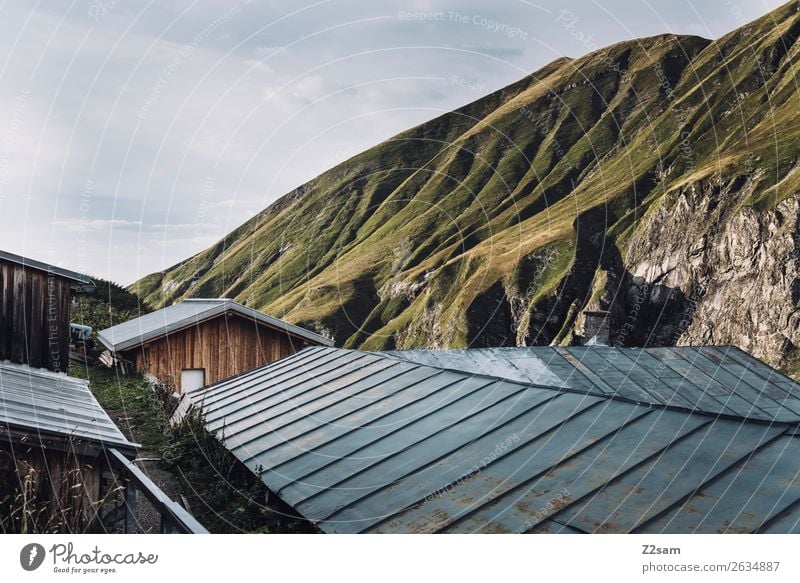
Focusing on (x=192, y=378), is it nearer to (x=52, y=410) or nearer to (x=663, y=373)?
(x=52, y=410)

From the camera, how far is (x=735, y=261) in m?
78.6

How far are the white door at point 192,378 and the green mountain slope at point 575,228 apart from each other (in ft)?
150

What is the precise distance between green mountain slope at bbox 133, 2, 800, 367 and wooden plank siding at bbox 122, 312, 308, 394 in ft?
145

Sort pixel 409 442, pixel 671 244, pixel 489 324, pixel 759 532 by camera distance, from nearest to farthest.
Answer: pixel 759 532
pixel 409 442
pixel 671 244
pixel 489 324

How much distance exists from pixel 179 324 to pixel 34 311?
910 centimetres

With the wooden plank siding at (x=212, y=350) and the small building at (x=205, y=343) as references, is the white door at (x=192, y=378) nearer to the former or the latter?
the small building at (x=205, y=343)

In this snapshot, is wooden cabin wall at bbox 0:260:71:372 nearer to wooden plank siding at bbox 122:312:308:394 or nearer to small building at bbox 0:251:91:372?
small building at bbox 0:251:91:372

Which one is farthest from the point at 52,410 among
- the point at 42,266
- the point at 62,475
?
the point at 42,266

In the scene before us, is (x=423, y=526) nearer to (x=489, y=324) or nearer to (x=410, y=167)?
(x=489, y=324)

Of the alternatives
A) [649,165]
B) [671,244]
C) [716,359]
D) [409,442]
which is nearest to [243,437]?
[409,442]

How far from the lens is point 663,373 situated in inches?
776

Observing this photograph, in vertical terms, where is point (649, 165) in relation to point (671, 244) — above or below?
above

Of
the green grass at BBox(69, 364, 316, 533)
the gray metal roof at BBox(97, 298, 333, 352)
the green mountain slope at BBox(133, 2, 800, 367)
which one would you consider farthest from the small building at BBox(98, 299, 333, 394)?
the green mountain slope at BBox(133, 2, 800, 367)

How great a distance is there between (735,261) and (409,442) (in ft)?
262
